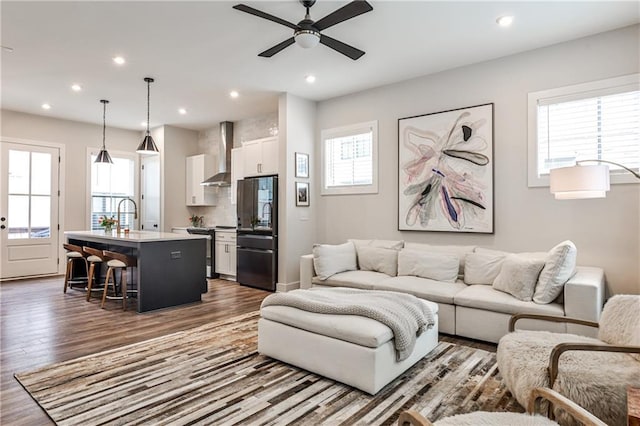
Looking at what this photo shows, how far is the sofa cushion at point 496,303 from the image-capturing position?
3.16 m

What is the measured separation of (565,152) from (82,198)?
816cm

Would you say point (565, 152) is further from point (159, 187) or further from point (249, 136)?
point (159, 187)

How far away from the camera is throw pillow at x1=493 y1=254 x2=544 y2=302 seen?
3311mm

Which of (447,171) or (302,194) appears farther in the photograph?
(302,194)

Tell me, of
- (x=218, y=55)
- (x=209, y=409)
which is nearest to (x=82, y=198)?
(x=218, y=55)

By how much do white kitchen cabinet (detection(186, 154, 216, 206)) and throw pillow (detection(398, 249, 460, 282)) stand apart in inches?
187

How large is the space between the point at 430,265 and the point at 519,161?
153 centimetres

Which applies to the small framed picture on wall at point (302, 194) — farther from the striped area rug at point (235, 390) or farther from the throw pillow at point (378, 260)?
the striped area rug at point (235, 390)

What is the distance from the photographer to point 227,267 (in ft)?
22.0

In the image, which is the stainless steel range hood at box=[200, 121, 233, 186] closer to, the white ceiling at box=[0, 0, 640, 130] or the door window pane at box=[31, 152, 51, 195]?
the white ceiling at box=[0, 0, 640, 130]

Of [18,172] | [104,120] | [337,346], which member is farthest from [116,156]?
[337,346]

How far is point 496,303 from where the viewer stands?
335cm

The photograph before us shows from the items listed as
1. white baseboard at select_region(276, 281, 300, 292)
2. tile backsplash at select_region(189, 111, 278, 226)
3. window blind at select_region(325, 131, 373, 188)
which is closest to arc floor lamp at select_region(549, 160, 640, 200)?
window blind at select_region(325, 131, 373, 188)

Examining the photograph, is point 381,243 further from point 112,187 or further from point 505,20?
point 112,187
